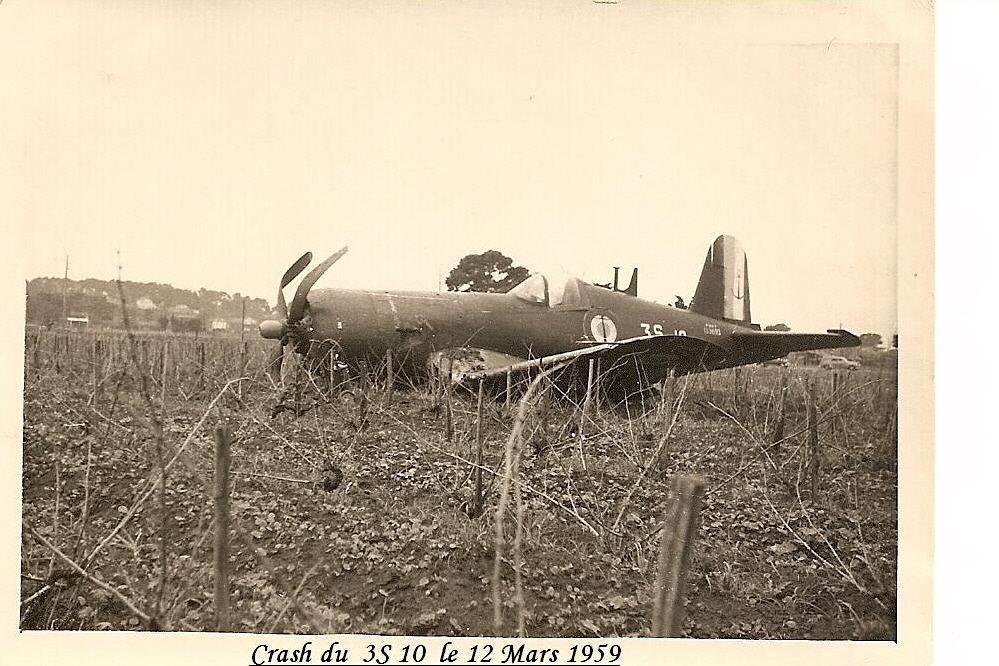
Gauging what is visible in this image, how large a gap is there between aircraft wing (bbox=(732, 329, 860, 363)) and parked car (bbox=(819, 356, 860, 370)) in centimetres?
3

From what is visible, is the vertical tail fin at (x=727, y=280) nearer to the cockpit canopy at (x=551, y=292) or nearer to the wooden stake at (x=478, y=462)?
the cockpit canopy at (x=551, y=292)

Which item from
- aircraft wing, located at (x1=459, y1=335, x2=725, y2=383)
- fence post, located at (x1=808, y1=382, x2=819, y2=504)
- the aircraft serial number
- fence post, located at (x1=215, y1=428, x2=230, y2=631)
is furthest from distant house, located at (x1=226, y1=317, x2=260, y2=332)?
fence post, located at (x1=808, y1=382, x2=819, y2=504)

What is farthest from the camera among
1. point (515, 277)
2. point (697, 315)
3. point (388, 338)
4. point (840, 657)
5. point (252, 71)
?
point (388, 338)

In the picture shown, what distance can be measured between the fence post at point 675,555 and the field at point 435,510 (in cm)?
6

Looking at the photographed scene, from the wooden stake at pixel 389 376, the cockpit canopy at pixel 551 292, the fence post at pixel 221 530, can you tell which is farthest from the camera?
the wooden stake at pixel 389 376

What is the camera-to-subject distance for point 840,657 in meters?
1.55

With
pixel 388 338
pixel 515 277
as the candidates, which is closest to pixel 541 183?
pixel 515 277

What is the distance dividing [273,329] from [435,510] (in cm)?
80

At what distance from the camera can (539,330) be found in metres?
2.08

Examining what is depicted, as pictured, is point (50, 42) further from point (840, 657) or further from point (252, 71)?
point (840, 657)

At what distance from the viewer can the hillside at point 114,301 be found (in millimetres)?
1637

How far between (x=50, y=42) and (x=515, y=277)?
1.48m

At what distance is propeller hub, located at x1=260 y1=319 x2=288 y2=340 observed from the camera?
6.03 feet

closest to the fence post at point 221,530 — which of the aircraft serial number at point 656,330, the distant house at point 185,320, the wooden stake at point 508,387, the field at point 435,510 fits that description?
the field at point 435,510
